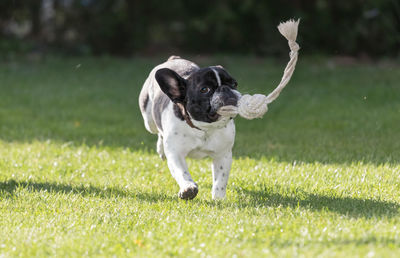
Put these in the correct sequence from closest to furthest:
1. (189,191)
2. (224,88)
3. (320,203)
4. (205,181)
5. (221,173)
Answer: (224,88)
(189,191)
(320,203)
(221,173)
(205,181)

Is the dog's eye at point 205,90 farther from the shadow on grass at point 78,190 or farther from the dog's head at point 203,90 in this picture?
the shadow on grass at point 78,190

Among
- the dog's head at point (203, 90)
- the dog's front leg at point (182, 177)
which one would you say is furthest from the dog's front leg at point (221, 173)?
the dog's head at point (203, 90)

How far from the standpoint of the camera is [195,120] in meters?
4.54

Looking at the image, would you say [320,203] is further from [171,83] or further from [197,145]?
[171,83]

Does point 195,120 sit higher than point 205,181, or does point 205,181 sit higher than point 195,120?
point 195,120

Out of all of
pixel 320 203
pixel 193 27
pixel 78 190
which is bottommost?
pixel 78 190

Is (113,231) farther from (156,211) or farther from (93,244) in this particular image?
(156,211)

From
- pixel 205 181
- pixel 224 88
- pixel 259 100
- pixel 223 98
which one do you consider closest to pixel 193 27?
pixel 205 181

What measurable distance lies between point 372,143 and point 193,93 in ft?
Result: 11.0

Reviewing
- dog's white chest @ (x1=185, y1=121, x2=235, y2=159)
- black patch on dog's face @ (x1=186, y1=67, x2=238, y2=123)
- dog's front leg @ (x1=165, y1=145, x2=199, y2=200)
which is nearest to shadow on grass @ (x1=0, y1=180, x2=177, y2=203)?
dog's front leg @ (x1=165, y1=145, x2=199, y2=200)

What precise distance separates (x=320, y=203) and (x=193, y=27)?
11.6 meters

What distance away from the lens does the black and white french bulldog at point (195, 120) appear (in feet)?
14.4

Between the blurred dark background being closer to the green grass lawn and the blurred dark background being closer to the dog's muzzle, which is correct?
the green grass lawn

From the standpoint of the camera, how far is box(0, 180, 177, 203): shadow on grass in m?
5.03
